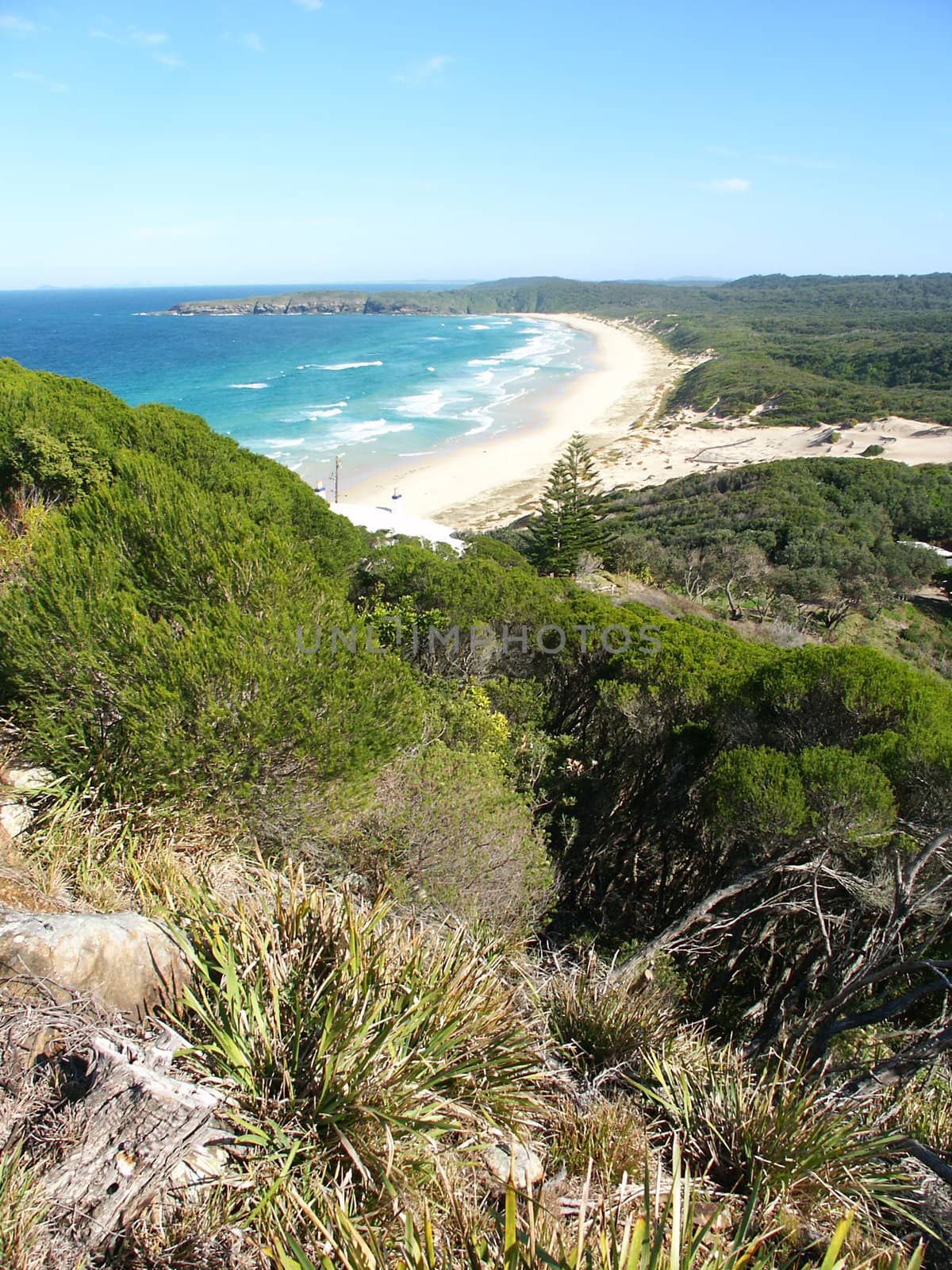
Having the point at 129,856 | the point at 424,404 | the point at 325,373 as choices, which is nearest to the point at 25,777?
the point at 129,856

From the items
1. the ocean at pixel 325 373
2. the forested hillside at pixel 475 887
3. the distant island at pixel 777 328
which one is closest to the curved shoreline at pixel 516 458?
the ocean at pixel 325 373

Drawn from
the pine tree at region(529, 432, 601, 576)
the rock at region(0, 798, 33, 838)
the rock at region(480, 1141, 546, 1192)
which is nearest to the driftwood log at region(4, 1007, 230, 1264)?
the rock at region(480, 1141, 546, 1192)

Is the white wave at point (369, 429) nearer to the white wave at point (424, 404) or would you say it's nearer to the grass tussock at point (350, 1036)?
the white wave at point (424, 404)

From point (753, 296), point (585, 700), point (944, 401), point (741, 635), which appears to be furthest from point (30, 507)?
point (753, 296)

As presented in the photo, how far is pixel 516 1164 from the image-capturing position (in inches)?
102

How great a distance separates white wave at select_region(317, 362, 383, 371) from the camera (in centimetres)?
6564

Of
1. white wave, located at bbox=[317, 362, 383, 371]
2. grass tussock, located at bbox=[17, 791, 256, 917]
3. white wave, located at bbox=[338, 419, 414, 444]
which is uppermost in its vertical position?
white wave, located at bbox=[317, 362, 383, 371]

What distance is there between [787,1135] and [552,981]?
135cm

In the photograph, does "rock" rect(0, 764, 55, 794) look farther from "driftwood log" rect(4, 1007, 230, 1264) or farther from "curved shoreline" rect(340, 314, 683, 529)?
"curved shoreline" rect(340, 314, 683, 529)

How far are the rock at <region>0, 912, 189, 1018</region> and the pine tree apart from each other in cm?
1880

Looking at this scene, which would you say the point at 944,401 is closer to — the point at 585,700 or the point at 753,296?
the point at 585,700

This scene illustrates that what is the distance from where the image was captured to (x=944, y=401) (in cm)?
4753

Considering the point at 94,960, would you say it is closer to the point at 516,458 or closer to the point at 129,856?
the point at 129,856

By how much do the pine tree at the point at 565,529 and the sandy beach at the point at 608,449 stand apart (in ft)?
9.68
